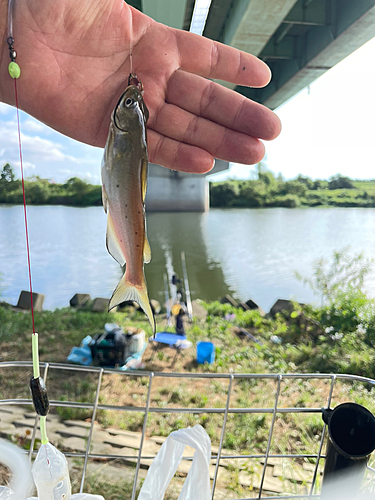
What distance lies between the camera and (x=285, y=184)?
1305 centimetres

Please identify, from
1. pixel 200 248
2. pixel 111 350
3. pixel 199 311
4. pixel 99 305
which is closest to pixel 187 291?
pixel 199 311

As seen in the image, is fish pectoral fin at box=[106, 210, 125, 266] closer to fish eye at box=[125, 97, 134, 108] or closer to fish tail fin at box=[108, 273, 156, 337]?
fish tail fin at box=[108, 273, 156, 337]

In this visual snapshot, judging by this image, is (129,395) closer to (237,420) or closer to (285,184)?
(237,420)

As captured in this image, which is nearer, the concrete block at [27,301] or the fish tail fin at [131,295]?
the fish tail fin at [131,295]

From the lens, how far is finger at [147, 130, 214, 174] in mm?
1018

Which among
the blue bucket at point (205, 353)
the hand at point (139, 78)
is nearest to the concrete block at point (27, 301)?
the blue bucket at point (205, 353)

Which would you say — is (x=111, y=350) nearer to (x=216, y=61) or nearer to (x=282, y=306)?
(x=282, y=306)

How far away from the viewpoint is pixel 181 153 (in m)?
1.02

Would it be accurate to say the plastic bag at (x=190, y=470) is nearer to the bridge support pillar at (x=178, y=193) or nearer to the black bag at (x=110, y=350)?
the black bag at (x=110, y=350)

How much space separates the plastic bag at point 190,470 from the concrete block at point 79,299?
7894 millimetres

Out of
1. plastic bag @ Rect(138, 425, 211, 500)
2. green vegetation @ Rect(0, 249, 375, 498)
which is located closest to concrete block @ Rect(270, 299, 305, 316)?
green vegetation @ Rect(0, 249, 375, 498)

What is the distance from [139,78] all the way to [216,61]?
0.68 ft

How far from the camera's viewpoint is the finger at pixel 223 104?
3.21 ft

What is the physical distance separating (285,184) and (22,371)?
1066 cm
